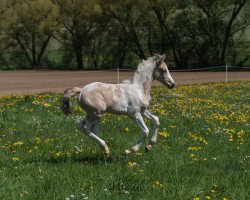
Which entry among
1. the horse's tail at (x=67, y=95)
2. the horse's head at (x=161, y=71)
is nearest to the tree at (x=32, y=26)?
the horse's head at (x=161, y=71)

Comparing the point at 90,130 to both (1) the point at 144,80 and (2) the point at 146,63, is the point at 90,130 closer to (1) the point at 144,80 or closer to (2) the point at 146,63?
(1) the point at 144,80

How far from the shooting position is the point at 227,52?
66.9m

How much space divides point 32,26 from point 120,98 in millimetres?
71196

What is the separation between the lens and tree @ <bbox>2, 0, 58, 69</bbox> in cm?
7831

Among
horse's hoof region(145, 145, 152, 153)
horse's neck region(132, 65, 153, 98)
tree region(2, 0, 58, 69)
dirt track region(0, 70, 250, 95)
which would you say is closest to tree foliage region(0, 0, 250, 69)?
tree region(2, 0, 58, 69)

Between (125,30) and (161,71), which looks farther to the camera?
(125,30)

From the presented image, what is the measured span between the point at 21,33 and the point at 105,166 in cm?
7420

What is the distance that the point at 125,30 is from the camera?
7150 cm

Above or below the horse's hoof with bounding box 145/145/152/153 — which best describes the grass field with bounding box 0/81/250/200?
below

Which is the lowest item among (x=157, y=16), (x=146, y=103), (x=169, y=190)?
(x=169, y=190)

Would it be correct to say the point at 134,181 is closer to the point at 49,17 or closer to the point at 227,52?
the point at 227,52

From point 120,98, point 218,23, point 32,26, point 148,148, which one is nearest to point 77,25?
point 32,26

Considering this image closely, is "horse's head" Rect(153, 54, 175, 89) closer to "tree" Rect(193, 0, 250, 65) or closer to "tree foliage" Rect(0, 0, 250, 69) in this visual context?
"tree foliage" Rect(0, 0, 250, 69)

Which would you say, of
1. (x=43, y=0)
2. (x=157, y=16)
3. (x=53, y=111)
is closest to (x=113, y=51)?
(x=157, y=16)
